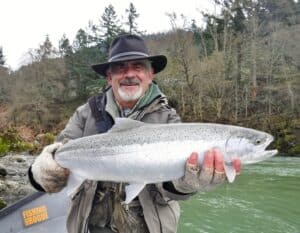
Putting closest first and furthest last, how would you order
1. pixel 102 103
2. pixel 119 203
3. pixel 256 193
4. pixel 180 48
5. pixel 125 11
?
Answer: 1. pixel 119 203
2. pixel 102 103
3. pixel 256 193
4. pixel 180 48
5. pixel 125 11

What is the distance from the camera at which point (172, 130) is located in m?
2.82

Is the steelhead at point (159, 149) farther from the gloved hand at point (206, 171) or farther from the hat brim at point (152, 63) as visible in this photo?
the hat brim at point (152, 63)

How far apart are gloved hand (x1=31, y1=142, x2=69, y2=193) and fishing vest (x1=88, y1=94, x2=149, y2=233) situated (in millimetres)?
282

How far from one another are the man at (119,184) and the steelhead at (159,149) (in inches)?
5.0

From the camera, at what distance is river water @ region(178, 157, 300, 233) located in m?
9.07

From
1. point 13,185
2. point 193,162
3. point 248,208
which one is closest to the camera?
point 193,162

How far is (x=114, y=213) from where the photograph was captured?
309 cm

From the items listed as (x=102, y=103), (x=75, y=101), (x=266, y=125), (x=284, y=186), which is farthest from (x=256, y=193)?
(x=75, y=101)

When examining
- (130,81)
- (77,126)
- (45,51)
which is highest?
(45,51)

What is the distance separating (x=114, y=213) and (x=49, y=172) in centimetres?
55

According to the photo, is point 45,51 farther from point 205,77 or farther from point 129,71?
point 129,71

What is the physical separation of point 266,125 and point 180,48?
1023 cm

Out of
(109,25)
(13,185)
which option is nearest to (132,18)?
(109,25)

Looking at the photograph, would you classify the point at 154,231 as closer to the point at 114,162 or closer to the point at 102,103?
the point at 114,162
